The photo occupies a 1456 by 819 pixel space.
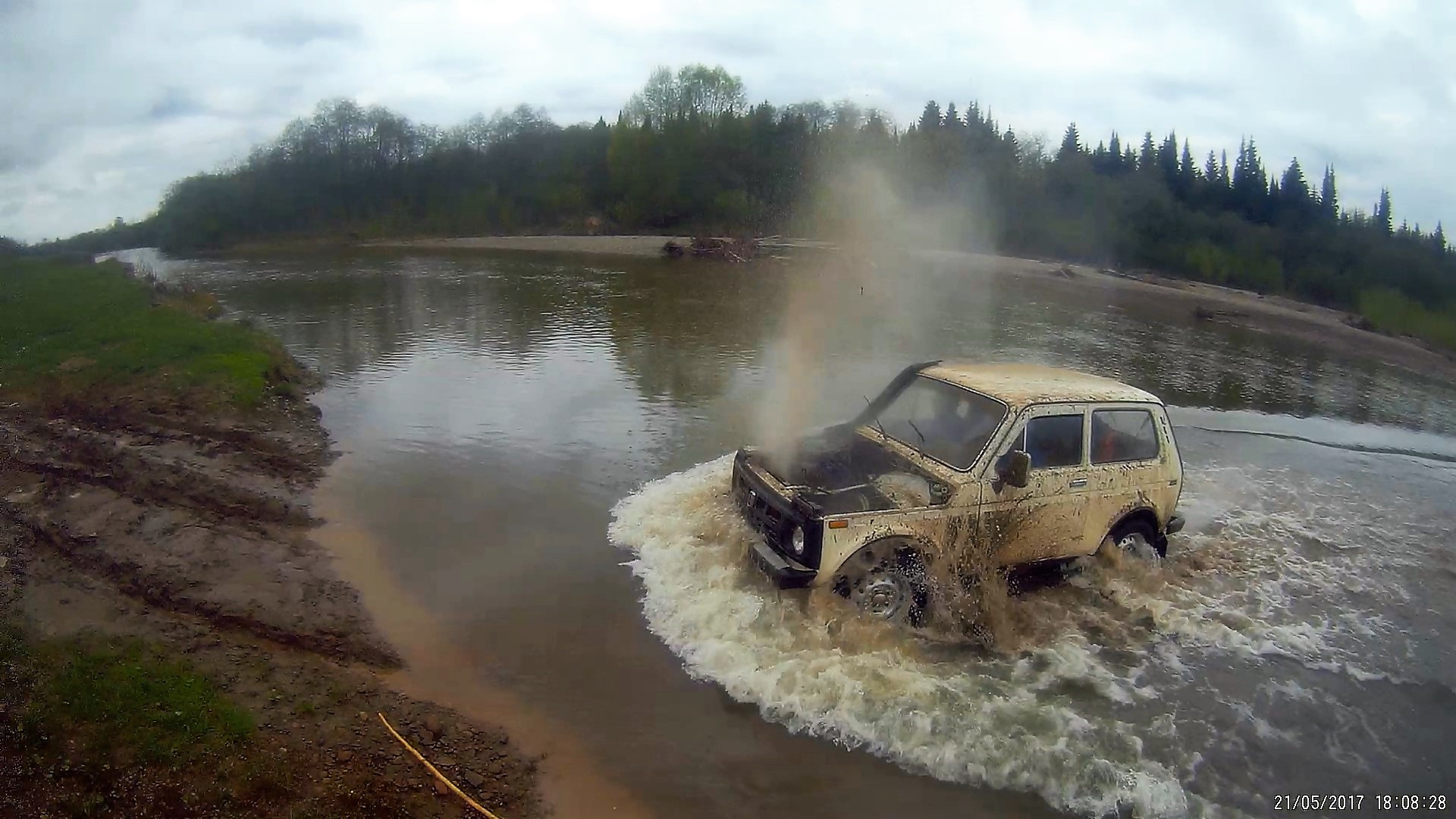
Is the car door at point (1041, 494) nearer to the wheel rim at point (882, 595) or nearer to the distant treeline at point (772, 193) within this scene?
the wheel rim at point (882, 595)

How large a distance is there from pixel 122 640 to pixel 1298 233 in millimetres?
66196

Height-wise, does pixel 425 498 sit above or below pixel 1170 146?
below

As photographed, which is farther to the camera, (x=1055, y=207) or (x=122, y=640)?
(x=1055, y=207)

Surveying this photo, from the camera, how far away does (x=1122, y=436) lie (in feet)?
24.3

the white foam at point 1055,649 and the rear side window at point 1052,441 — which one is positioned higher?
the rear side window at point 1052,441

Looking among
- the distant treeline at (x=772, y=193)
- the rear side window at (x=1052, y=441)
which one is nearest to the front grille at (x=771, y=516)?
the rear side window at (x=1052, y=441)

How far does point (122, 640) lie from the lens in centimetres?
564

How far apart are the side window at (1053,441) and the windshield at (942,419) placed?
0.31m

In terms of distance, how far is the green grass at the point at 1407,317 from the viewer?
36.2 metres

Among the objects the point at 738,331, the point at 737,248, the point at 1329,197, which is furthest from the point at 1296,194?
the point at 738,331

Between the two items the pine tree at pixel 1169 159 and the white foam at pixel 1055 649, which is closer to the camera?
the white foam at pixel 1055 649

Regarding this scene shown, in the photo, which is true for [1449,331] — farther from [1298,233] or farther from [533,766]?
[533,766]

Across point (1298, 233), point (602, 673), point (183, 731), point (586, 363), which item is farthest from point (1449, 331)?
point (183, 731)

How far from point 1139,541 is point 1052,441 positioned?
63.4 inches
